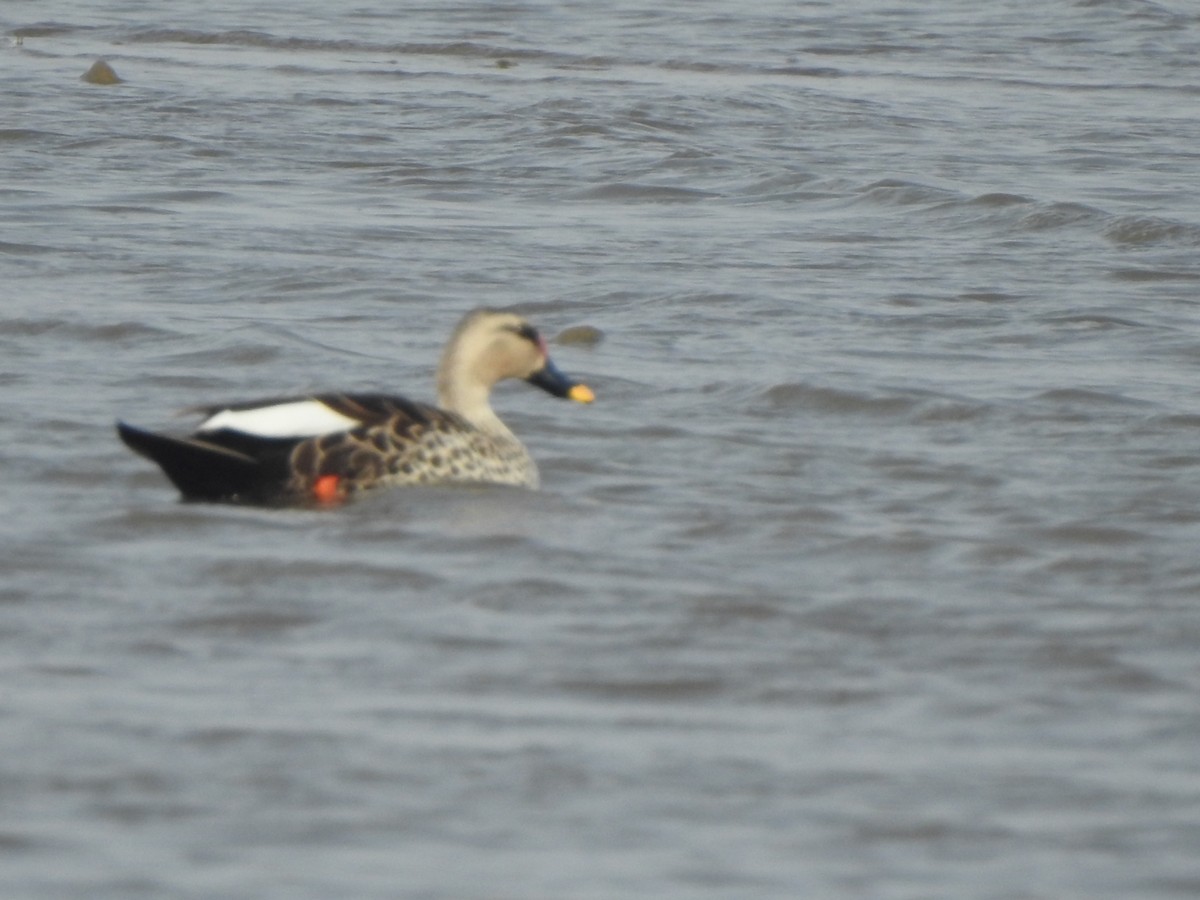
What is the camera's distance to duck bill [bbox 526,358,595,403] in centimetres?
877

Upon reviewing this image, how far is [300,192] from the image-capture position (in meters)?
15.0

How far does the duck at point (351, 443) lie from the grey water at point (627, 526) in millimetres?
107

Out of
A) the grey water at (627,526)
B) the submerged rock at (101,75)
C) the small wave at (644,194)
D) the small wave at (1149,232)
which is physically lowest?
the grey water at (627,526)

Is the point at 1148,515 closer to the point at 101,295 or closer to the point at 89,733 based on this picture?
the point at 89,733

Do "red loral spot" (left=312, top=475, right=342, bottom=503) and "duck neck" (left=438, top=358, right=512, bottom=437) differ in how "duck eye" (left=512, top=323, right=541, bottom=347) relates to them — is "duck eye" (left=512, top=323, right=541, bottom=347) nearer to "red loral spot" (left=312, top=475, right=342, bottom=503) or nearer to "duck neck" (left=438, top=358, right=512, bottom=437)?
"duck neck" (left=438, top=358, right=512, bottom=437)

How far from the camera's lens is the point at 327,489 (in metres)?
8.03

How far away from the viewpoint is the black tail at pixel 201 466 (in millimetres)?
7664

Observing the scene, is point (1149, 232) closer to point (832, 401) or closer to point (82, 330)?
point (832, 401)

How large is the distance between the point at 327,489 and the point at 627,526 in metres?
0.95

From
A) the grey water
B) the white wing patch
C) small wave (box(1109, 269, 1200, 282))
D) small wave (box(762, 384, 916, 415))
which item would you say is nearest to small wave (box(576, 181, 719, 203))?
the grey water

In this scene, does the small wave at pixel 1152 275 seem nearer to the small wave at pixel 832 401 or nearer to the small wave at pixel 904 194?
the small wave at pixel 904 194

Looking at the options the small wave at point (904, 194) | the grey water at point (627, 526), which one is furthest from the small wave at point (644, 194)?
the small wave at point (904, 194)

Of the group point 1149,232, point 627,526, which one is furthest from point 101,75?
point 627,526

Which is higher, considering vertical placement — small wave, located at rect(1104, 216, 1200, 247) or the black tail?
small wave, located at rect(1104, 216, 1200, 247)
